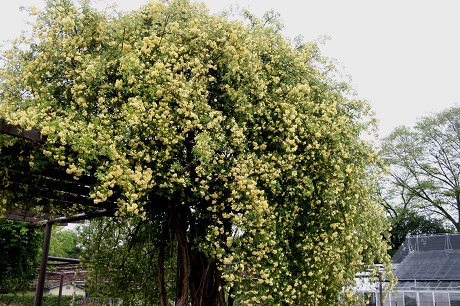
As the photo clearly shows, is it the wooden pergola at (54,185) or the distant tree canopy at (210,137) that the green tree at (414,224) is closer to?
the distant tree canopy at (210,137)

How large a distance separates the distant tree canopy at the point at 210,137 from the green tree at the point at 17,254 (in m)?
6.26

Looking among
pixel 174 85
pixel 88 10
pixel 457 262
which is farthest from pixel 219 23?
pixel 457 262

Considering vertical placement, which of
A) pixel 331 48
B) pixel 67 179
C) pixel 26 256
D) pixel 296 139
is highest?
pixel 331 48

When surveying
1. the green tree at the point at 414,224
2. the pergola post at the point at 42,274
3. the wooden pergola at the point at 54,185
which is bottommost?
the pergola post at the point at 42,274

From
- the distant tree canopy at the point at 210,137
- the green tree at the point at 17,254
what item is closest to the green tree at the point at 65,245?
the green tree at the point at 17,254

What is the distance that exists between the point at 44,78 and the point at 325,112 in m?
3.51

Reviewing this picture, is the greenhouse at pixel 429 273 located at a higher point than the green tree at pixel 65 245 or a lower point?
lower

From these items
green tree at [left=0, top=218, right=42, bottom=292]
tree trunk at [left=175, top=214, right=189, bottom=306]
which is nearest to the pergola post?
green tree at [left=0, top=218, right=42, bottom=292]

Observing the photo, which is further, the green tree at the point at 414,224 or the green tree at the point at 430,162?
the green tree at the point at 414,224

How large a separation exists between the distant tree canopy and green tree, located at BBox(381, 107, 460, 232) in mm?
21346

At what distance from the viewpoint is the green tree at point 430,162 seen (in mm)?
26156

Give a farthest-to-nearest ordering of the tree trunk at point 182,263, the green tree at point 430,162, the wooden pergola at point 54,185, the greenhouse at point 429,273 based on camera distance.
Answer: the green tree at point 430,162
the greenhouse at point 429,273
the tree trunk at point 182,263
the wooden pergola at point 54,185

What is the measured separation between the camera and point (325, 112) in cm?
603

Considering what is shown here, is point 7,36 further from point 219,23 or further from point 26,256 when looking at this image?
point 26,256
